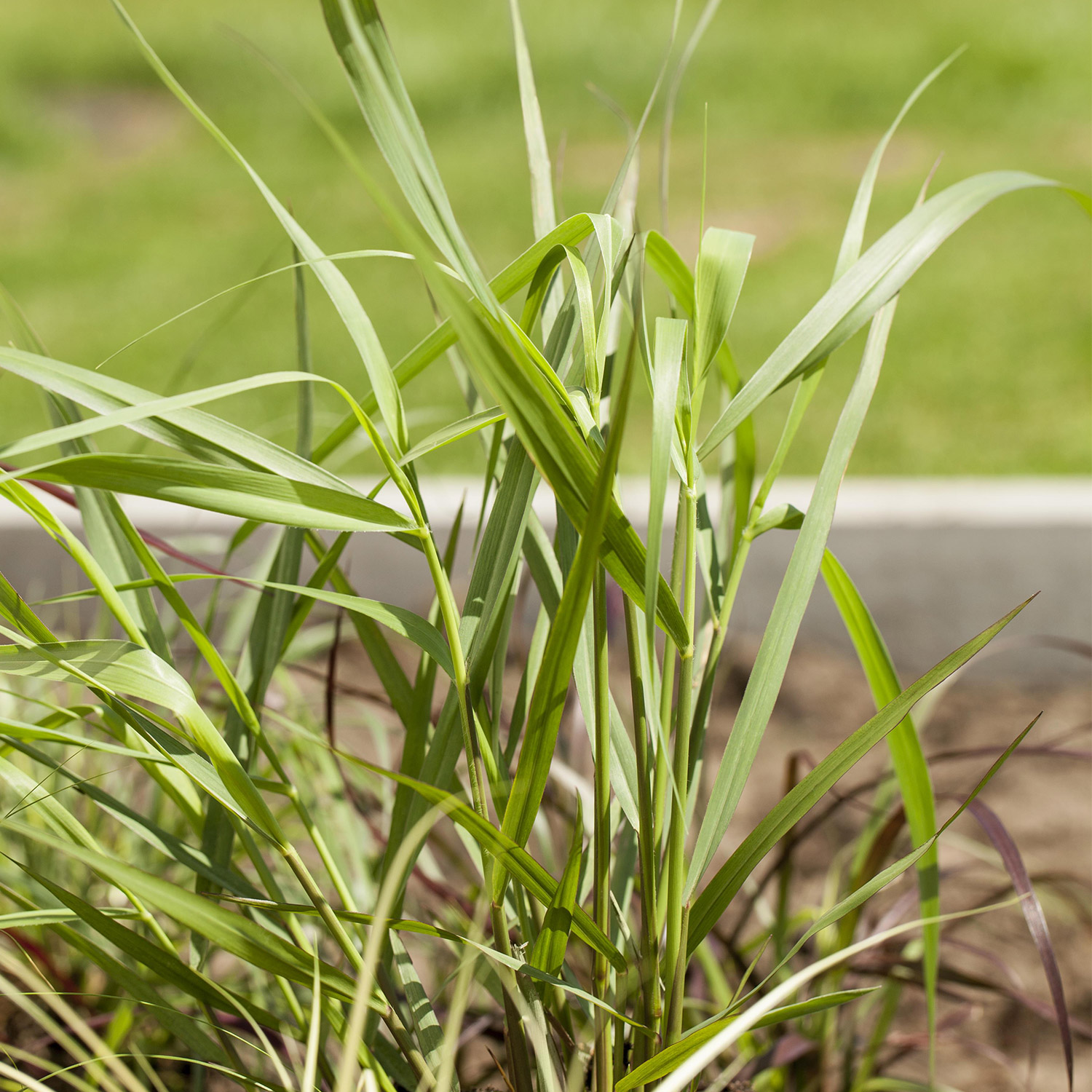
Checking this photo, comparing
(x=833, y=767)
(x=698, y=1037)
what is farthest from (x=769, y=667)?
(x=698, y=1037)

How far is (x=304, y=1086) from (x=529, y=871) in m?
0.11

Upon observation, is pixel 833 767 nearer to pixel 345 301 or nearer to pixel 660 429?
pixel 660 429

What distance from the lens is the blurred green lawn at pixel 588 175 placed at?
2.10 meters

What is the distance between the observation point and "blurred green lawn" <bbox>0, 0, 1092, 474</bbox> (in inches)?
82.7

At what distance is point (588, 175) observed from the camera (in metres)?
3.26

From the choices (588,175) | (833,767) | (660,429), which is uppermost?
(588,175)

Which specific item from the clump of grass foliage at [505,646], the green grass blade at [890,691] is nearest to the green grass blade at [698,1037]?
the clump of grass foliage at [505,646]

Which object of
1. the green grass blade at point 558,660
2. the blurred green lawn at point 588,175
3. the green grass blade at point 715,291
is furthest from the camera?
the blurred green lawn at point 588,175

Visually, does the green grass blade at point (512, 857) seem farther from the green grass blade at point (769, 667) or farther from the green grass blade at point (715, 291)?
the green grass blade at point (715, 291)

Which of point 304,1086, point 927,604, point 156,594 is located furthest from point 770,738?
point 304,1086

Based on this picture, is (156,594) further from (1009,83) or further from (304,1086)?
(1009,83)

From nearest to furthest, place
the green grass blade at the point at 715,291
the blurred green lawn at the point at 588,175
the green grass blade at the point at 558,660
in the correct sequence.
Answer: the green grass blade at the point at 558,660 → the green grass blade at the point at 715,291 → the blurred green lawn at the point at 588,175

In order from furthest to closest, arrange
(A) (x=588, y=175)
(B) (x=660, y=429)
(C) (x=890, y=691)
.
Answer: (A) (x=588, y=175) → (C) (x=890, y=691) → (B) (x=660, y=429)

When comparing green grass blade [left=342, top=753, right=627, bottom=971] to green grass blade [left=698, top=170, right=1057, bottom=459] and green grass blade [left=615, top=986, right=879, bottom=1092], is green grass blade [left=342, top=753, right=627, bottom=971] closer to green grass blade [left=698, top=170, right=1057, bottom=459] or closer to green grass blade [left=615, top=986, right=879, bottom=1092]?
green grass blade [left=615, top=986, right=879, bottom=1092]
